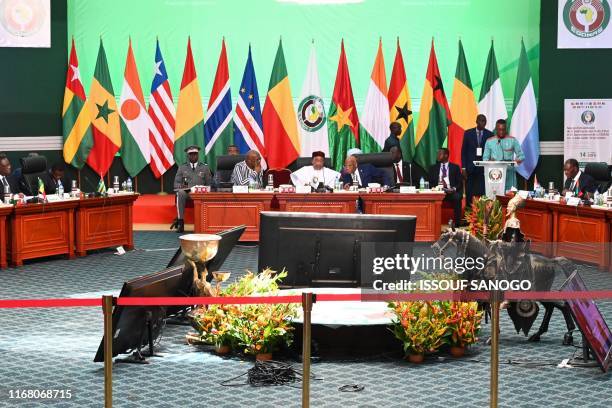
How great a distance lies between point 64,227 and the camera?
13094 millimetres

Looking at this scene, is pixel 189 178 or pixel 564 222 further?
pixel 189 178

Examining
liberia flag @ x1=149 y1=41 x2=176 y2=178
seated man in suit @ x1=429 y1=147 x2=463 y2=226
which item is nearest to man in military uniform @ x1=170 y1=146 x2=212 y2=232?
liberia flag @ x1=149 y1=41 x2=176 y2=178

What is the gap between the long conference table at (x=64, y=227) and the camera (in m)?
12.4

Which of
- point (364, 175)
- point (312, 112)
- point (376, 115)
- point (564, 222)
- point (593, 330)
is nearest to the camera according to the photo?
point (593, 330)

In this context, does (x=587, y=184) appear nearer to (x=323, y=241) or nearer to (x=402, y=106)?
(x=402, y=106)

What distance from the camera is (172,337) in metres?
8.55

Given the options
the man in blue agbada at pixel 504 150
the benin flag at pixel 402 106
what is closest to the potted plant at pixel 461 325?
the man in blue agbada at pixel 504 150

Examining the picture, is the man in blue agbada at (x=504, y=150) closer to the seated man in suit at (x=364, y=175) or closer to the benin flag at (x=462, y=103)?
the benin flag at (x=462, y=103)

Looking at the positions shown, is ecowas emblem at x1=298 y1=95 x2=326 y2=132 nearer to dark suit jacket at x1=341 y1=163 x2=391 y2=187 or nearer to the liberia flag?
the liberia flag

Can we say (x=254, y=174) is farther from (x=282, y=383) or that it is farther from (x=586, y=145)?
(x=282, y=383)

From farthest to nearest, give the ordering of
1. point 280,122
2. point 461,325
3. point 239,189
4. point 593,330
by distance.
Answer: point 280,122, point 239,189, point 461,325, point 593,330

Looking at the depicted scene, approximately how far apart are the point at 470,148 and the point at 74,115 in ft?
20.5

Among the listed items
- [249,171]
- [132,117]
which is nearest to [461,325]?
[249,171]

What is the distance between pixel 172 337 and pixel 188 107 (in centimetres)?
931
